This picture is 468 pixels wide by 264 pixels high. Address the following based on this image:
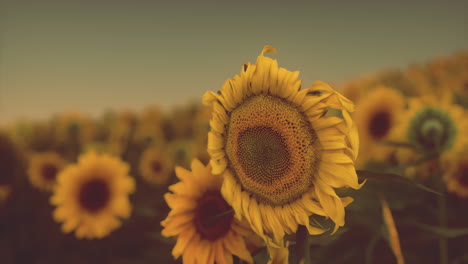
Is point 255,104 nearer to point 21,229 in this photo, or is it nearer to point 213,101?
point 213,101

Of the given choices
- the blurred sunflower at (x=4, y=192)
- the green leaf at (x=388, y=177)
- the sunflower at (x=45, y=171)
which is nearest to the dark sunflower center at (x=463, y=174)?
the green leaf at (x=388, y=177)

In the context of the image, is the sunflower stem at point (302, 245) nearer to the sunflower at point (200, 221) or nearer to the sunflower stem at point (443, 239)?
the sunflower at point (200, 221)

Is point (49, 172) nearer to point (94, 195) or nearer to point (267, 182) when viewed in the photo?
point (94, 195)

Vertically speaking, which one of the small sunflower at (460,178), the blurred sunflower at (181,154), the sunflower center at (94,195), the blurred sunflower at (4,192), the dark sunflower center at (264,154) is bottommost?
the blurred sunflower at (4,192)

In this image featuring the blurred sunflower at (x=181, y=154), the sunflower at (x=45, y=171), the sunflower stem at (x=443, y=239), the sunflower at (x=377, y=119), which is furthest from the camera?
the sunflower at (x=45, y=171)

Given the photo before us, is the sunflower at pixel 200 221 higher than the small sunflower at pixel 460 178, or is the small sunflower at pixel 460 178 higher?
the sunflower at pixel 200 221

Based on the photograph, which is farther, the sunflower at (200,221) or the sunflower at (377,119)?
the sunflower at (377,119)

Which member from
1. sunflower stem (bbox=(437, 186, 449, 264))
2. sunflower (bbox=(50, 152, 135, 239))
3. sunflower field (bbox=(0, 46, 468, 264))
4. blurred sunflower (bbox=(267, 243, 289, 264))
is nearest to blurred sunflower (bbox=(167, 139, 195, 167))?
sunflower field (bbox=(0, 46, 468, 264))
